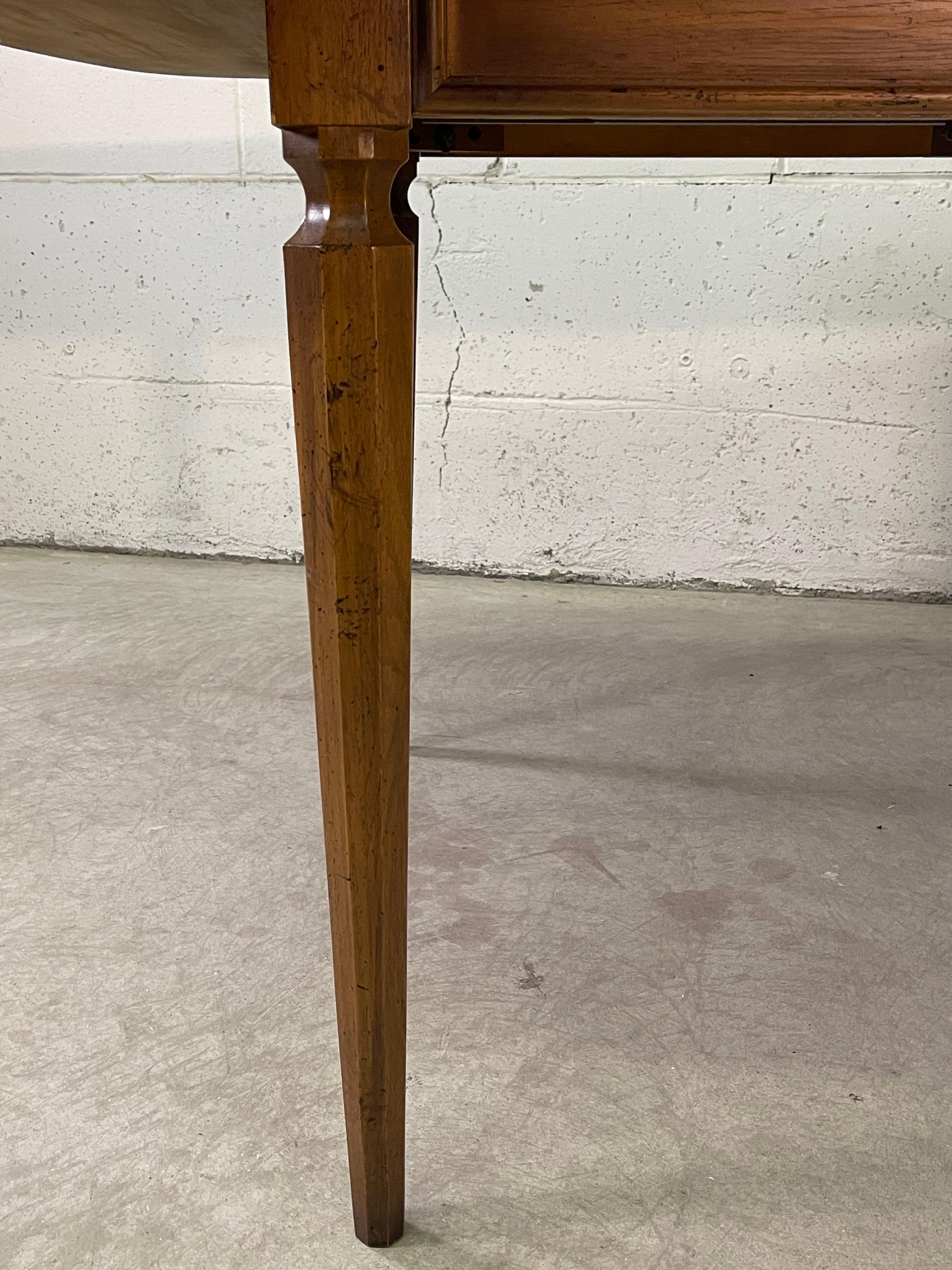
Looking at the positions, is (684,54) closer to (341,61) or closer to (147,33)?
(341,61)

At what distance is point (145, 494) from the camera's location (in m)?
2.45

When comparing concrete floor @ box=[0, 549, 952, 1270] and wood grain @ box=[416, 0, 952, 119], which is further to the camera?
concrete floor @ box=[0, 549, 952, 1270]

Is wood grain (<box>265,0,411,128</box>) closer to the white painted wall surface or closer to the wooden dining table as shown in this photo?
the wooden dining table

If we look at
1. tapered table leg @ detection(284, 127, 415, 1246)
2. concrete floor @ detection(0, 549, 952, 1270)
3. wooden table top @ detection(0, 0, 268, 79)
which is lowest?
concrete floor @ detection(0, 549, 952, 1270)

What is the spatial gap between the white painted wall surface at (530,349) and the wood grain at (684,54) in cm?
158

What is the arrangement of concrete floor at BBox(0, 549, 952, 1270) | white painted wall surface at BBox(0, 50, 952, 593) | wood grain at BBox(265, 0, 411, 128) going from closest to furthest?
wood grain at BBox(265, 0, 411, 128), concrete floor at BBox(0, 549, 952, 1270), white painted wall surface at BBox(0, 50, 952, 593)

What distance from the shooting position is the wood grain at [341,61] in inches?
22.0

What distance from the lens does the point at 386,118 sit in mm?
570

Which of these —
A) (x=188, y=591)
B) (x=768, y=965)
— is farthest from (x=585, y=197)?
(x=768, y=965)

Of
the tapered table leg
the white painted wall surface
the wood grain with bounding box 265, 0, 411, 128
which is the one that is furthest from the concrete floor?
the wood grain with bounding box 265, 0, 411, 128

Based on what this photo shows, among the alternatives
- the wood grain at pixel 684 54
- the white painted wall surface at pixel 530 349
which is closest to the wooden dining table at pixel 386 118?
the wood grain at pixel 684 54

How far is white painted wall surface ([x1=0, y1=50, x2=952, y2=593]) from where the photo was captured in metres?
2.10

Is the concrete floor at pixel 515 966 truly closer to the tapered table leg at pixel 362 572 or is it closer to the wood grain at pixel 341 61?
the tapered table leg at pixel 362 572

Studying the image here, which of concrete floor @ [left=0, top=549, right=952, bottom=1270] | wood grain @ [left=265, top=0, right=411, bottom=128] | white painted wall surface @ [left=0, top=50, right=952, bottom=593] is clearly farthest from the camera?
white painted wall surface @ [left=0, top=50, right=952, bottom=593]
